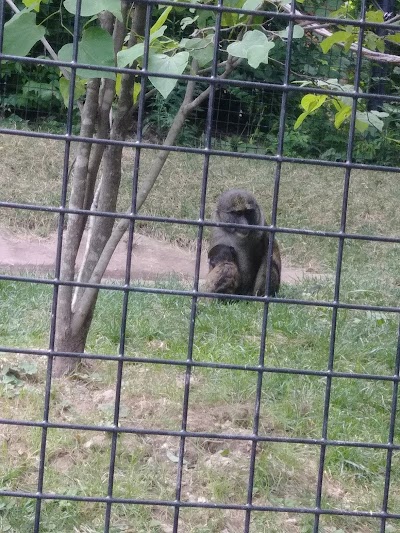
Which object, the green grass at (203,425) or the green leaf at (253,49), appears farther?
the green grass at (203,425)

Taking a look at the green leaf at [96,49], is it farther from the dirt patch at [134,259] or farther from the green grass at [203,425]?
the dirt patch at [134,259]

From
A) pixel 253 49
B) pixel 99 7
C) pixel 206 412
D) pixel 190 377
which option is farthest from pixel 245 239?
pixel 99 7

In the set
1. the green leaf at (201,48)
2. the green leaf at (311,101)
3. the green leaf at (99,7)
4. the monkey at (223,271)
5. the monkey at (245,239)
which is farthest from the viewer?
the monkey at (245,239)

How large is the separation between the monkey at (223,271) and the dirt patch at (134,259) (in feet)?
0.87

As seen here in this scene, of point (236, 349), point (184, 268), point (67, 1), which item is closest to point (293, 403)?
point (236, 349)

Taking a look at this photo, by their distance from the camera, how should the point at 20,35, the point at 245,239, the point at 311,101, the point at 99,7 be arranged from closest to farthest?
the point at 99,7, the point at 20,35, the point at 311,101, the point at 245,239

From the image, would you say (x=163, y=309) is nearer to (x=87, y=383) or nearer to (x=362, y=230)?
(x=87, y=383)

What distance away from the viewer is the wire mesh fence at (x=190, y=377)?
215 cm

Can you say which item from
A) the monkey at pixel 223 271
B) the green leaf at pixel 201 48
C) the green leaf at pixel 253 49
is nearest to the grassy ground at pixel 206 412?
the monkey at pixel 223 271

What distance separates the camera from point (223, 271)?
6.66 meters

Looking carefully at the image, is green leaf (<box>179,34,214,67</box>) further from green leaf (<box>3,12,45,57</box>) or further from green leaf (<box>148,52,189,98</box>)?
green leaf (<box>3,12,45,57</box>)

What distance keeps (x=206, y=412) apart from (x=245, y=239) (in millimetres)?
3253

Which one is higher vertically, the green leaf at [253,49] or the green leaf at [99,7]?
the green leaf at [99,7]

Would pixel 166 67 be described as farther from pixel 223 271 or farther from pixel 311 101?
pixel 223 271
